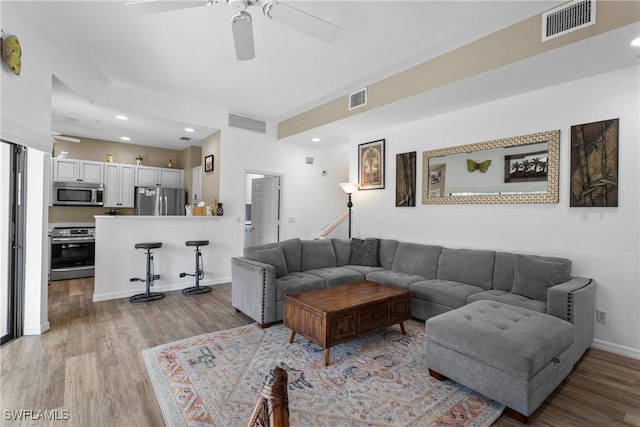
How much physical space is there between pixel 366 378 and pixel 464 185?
2838mm

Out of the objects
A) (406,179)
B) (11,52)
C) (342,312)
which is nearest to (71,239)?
(11,52)

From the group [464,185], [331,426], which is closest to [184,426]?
[331,426]

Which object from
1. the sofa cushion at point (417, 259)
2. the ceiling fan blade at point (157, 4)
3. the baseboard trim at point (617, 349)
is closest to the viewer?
the ceiling fan blade at point (157, 4)

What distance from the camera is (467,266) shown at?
145 inches

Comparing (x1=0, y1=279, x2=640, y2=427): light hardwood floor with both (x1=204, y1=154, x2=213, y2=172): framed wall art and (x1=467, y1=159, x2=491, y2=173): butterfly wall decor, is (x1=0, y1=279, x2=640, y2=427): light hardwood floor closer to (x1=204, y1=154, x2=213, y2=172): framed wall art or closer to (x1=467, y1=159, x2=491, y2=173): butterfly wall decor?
(x1=467, y1=159, x2=491, y2=173): butterfly wall decor

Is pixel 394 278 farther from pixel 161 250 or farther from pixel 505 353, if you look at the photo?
pixel 161 250

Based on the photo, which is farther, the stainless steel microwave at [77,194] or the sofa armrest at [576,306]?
the stainless steel microwave at [77,194]

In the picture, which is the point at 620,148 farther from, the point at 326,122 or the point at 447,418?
the point at 326,122

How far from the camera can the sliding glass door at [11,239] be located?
291 cm

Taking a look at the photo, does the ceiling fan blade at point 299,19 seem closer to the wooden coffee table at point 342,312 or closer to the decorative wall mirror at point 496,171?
the wooden coffee table at point 342,312

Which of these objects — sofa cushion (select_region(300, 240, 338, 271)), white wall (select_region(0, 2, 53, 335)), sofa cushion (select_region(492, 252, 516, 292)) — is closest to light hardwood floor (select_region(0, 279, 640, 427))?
white wall (select_region(0, 2, 53, 335))

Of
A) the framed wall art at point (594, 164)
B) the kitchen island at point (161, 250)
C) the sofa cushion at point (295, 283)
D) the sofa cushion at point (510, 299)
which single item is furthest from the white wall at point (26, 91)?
the framed wall art at point (594, 164)

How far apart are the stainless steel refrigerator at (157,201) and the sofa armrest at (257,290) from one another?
12.3 ft

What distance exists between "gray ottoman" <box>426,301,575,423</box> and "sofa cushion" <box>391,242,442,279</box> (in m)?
1.54
